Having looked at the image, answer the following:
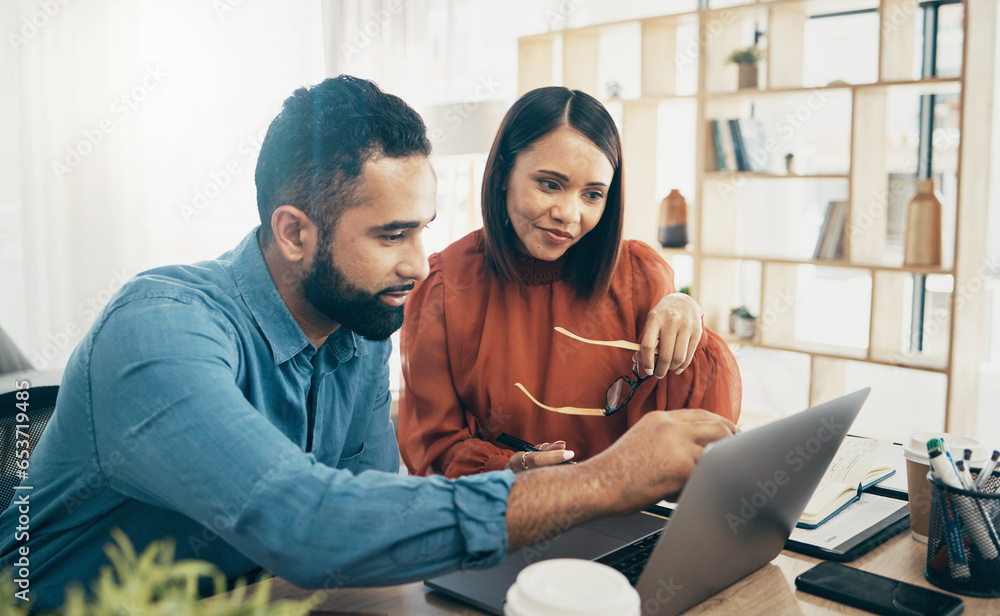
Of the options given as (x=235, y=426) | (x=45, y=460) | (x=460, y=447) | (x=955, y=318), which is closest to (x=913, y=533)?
(x=460, y=447)

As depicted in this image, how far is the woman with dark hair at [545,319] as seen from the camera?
1521 millimetres

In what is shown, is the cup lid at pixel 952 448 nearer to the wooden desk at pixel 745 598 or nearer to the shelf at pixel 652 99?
the wooden desk at pixel 745 598

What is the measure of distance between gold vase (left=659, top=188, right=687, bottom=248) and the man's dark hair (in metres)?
2.87

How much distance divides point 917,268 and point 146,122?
3.12 metres

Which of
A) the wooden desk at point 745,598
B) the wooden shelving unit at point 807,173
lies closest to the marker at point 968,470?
the wooden desk at point 745,598

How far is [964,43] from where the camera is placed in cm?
289

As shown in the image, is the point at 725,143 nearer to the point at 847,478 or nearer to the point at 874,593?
the point at 847,478

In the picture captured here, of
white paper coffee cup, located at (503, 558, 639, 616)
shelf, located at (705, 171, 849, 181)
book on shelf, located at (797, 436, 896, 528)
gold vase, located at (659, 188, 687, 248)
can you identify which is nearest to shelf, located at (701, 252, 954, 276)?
gold vase, located at (659, 188, 687, 248)

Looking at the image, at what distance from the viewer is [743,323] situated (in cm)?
374

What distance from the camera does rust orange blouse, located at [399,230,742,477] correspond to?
1.55 metres

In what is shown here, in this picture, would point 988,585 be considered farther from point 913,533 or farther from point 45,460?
point 45,460

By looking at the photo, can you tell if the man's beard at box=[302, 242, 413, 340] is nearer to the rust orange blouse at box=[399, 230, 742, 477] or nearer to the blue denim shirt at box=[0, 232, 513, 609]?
the blue denim shirt at box=[0, 232, 513, 609]

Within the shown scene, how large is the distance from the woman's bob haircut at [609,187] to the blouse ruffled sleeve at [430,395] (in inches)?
5.7

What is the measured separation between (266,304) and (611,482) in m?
0.57
